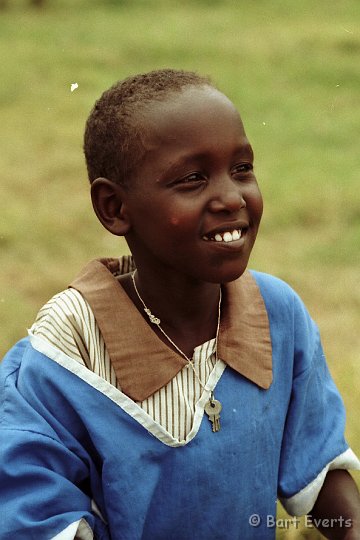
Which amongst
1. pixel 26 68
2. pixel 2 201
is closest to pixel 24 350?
pixel 2 201

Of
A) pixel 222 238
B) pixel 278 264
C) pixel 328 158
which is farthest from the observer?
pixel 328 158

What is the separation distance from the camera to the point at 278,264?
491 cm

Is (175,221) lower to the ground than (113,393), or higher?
higher

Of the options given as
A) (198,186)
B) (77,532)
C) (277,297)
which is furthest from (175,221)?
(77,532)

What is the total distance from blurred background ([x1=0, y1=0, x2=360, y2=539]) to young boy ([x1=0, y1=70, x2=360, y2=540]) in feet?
A: 2.06

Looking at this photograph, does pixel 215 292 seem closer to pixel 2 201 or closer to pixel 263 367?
pixel 263 367

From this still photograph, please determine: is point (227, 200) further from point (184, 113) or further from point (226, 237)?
point (184, 113)

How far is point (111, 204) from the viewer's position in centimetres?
227

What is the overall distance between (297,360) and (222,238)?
0.45 m

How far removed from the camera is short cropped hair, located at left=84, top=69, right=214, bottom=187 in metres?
2.17

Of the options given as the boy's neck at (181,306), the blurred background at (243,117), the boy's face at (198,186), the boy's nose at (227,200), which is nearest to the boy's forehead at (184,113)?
the boy's face at (198,186)

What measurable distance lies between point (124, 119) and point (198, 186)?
0.21 metres

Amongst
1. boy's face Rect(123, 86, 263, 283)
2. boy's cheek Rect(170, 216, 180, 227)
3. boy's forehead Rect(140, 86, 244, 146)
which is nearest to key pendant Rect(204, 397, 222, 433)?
boy's face Rect(123, 86, 263, 283)

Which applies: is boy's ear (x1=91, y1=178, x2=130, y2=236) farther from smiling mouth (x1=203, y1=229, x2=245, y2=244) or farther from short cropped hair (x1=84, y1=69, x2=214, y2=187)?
smiling mouth (x1=203, y1=229, x2=245, y2=244)
